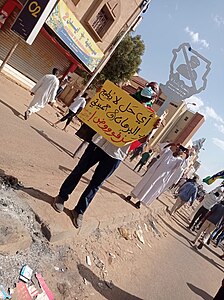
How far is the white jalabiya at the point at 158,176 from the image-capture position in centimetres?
747

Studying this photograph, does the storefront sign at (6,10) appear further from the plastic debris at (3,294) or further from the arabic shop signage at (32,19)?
the plastic debris at (3,294)

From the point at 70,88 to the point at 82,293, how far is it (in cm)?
2371

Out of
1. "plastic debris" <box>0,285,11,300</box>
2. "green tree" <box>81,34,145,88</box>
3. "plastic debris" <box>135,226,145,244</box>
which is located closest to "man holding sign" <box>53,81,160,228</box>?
"plastic debris" <box>0,285,11,300</box>

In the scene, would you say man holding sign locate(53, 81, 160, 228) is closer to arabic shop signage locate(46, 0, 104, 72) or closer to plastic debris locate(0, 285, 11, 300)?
plastic debris locate(0, 285, 11, 300)

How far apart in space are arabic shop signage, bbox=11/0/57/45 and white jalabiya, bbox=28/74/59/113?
1.60 meters

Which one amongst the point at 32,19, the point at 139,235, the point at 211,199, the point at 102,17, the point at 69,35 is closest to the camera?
the point at 139,235

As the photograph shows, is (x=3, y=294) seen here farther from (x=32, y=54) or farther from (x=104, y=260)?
(x=32, y=54)

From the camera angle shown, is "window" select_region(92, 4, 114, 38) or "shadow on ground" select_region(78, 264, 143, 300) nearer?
"shadow on ground" select_region(78, 264, 143, 300)

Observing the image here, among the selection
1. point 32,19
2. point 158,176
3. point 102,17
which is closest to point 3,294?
point 158,176

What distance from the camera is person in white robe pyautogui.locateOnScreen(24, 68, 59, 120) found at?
28.7ft

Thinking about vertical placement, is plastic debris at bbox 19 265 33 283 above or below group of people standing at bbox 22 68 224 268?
below

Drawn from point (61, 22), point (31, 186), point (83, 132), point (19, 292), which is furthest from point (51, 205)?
point (61, 22)

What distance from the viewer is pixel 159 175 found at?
7.73m

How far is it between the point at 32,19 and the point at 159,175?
20.7 ft
